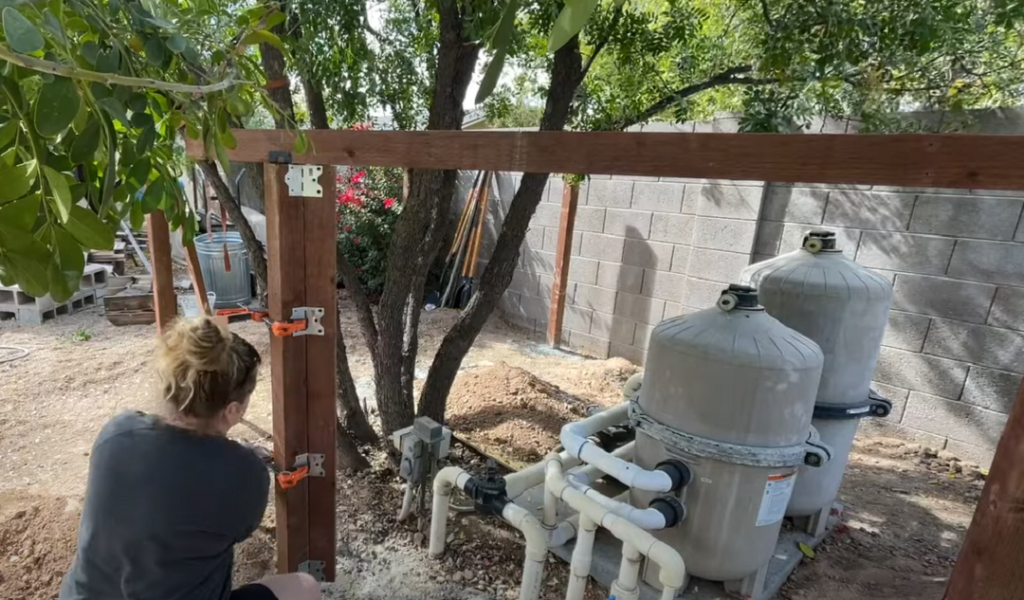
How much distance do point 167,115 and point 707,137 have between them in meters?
0.99

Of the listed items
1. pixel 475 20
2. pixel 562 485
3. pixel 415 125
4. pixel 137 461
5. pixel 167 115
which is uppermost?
pixel 475 20

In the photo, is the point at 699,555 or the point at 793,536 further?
the point at 793,536

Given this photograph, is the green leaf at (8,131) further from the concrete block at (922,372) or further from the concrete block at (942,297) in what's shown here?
the concrete block at (922,372)

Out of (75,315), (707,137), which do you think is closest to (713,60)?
(707,137)

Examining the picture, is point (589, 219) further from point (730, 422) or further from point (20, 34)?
point (20, 34)

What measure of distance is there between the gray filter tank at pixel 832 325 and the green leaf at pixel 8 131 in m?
2.30

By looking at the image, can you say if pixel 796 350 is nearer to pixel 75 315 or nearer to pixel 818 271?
pixel 818 271

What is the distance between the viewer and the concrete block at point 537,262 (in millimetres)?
5115

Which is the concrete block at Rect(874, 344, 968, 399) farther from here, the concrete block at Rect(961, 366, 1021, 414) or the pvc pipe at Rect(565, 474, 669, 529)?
the pvc pipe at Rect(565, 474, 669, 529)

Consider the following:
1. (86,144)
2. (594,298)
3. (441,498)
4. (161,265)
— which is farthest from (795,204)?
(86,144)

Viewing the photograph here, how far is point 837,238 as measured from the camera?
337 centimetres

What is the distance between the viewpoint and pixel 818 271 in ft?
7.13

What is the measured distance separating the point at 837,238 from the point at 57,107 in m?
3.79

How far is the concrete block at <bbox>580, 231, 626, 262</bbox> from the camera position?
4.54 metres
